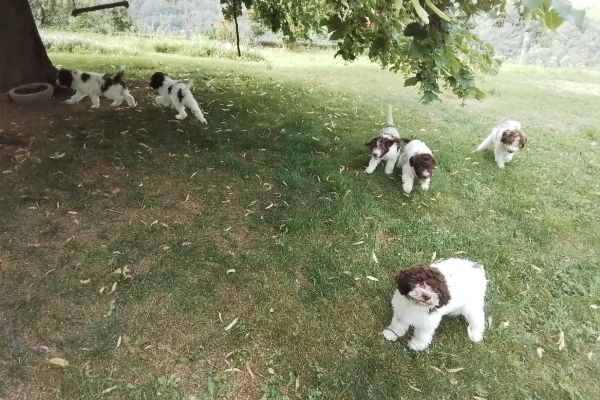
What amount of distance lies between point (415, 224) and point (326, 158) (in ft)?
6.29

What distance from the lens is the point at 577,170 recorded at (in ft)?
23.5

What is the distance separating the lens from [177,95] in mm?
7203

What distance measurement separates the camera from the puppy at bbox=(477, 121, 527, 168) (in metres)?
6.37

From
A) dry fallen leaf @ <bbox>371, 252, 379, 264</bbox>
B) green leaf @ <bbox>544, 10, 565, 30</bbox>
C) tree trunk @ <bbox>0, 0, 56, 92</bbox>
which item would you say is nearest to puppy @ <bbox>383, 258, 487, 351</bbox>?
dry fallen leaf @ <bbox>371, 252, 379, 264</bbox>

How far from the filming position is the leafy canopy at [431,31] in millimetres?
1785

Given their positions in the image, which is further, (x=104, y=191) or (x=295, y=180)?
(x=295, y=180)

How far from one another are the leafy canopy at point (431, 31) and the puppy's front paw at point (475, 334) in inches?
84.2

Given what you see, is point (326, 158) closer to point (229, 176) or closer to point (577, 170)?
point (229, 176)

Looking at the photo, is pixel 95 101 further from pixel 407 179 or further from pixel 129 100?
pixel 407 179

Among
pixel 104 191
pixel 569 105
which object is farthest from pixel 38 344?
pixel 569 105

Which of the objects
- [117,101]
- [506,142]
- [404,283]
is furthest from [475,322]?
[117,101]

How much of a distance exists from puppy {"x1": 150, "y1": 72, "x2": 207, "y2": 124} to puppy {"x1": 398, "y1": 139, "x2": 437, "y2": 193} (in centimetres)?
350

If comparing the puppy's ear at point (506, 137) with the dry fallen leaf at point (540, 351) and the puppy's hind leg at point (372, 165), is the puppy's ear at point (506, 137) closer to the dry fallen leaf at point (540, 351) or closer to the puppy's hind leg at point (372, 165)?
the puppy's hind leg at point (372, 165)

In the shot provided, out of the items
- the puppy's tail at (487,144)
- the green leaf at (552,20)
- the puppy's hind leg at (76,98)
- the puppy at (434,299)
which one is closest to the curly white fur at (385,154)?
the puppy's tail at (487,144)
